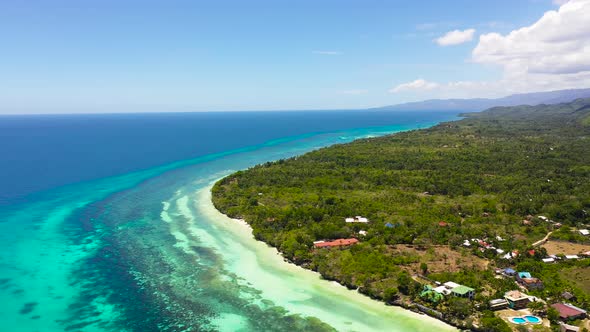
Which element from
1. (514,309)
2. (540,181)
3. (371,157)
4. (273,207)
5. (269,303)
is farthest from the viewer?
(371,157)

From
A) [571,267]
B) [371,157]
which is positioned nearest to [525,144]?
[371,157]

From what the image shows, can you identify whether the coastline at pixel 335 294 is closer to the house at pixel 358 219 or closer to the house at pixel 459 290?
the house at pixel 459 290

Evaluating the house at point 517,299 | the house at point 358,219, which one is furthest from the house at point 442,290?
the house at point 358,219

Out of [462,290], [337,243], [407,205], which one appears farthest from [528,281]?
[407,205]

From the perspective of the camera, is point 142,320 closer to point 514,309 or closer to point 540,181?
point 514,309

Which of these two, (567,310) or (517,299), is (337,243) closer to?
(517,299)

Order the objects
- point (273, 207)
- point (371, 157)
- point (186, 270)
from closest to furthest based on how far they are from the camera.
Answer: point (186, 270) < point (273, 207) < point (371, 157)
